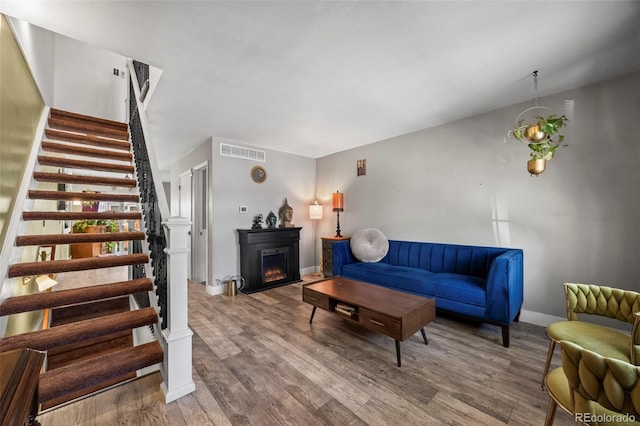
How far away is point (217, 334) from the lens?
2.54m

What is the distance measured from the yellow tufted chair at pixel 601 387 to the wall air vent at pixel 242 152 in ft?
14.3

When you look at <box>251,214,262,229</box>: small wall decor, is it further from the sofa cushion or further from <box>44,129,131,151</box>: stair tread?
<box>44,129,131,151</box>: stair tread

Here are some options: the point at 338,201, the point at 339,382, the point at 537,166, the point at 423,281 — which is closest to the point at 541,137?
the point at 537,166

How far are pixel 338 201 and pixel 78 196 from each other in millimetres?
3564

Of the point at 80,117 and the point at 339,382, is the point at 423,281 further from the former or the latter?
the point at 80,117

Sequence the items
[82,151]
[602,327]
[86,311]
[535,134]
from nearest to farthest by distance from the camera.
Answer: [602,327] < [535,134] < [82,151] < [86,311]

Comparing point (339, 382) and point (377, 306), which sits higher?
point (377, 306)

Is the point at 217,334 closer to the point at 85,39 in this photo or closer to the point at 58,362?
the point at 58,362

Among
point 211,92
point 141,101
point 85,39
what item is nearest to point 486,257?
point 211,92

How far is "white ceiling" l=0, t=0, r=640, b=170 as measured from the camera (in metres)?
1.56

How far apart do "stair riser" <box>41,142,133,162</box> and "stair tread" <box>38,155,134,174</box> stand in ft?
0.60

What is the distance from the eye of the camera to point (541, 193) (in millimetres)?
2729

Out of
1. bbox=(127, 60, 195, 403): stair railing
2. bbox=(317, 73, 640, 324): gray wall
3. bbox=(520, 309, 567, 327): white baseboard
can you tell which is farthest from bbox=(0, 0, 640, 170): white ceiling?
bbox=(520, 309, 567, 327): white baseboard

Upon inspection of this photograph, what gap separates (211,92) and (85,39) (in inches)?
38.5
